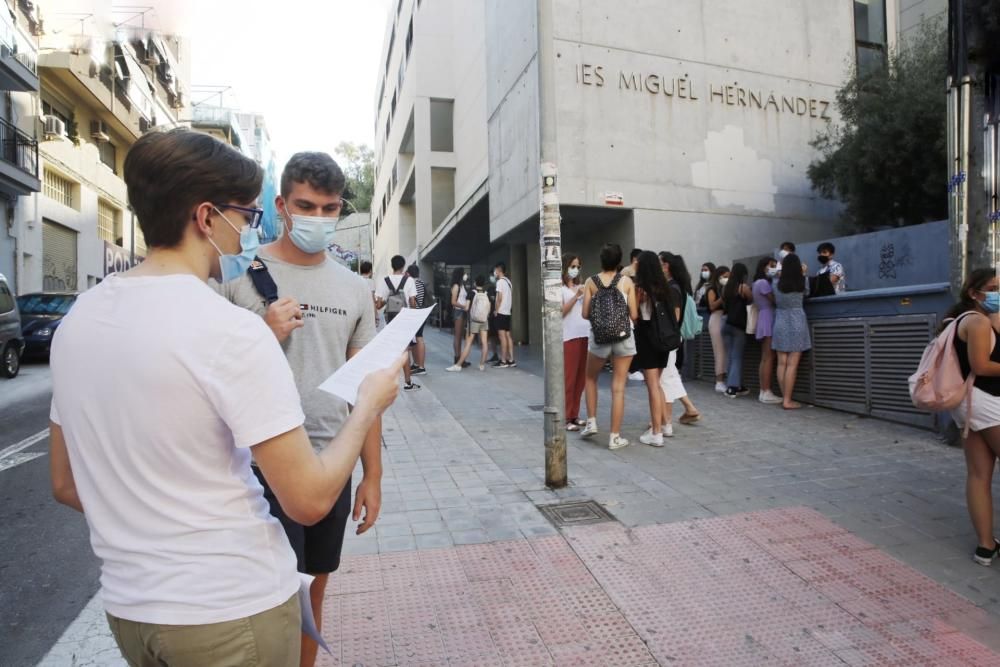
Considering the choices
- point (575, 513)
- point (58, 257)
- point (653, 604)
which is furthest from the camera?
point (58, 257)

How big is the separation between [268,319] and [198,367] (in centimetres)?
87

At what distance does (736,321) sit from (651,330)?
10.1 feet

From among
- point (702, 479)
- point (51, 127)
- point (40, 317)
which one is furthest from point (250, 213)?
point (51, 127)

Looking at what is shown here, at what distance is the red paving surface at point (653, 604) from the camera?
288 cm

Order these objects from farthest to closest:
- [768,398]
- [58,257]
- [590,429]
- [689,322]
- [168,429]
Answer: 1. [58,257]
2. [768,398]
3. [689,322]
4. [590,429]
5. [168,429]

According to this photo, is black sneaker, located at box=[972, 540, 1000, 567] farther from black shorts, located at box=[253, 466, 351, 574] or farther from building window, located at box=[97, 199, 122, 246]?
building window, located at box=[97, 199, 122, 246]

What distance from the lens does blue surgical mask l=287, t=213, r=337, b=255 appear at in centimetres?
222

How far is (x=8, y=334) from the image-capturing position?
1270cm

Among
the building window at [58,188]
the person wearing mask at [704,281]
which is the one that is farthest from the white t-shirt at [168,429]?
the building window at [58,188]

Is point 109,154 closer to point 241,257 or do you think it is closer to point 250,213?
point 241,257

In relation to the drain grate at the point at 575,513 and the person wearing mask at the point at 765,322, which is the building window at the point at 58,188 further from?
the drain grate at the point at 575,513

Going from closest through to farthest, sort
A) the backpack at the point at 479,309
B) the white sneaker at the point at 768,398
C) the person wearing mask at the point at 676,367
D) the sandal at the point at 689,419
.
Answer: the person wearing mask at the point at 676,367
the sandal at the point at 689,419
the white sneaker at the point at 768,398
the backpack at the point at 479,309

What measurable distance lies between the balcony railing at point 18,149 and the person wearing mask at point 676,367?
20.7 meters

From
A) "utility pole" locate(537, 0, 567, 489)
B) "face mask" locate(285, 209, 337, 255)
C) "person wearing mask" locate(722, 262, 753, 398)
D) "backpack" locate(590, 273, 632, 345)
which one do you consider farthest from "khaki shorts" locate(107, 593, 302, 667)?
"person wearing mask" locate(722, 262, 753, 398)
